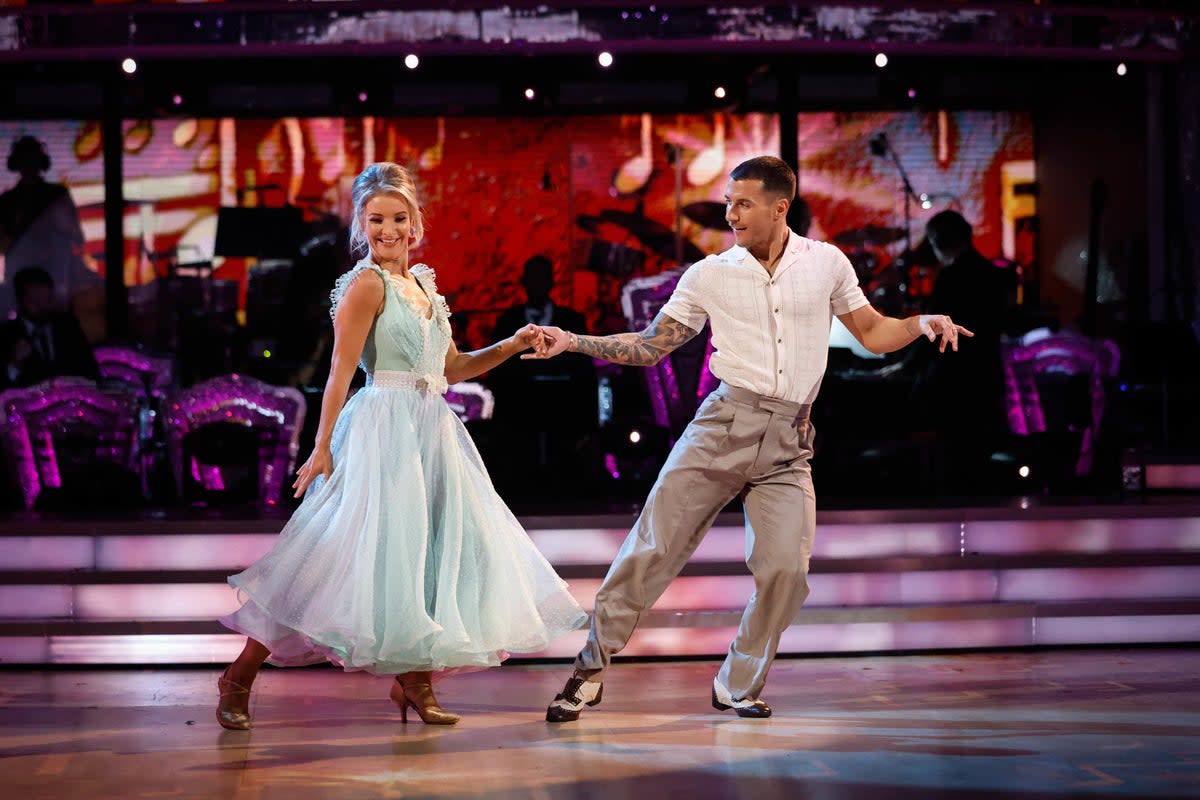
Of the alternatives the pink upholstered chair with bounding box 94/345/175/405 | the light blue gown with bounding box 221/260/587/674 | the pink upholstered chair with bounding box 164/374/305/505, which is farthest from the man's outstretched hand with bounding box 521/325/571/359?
Result: the pink upholstered chair with bounding box 94/345/175/405

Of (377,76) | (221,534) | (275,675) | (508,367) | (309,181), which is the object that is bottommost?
(275,675)

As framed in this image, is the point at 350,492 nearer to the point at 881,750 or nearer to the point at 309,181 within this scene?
the point at 881,750

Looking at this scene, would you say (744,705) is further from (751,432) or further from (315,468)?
(315,468)

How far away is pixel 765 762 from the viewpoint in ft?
12.8

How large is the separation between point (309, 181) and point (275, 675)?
8.17 meters

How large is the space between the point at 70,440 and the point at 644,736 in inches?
182

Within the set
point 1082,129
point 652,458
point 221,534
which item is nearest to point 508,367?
point 652,458

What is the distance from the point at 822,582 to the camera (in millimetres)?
5941

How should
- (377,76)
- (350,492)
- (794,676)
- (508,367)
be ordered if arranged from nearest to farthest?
(350,492)
(794,676)
(508,367)
(377,76)

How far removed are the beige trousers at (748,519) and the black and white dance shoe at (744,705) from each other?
2cm

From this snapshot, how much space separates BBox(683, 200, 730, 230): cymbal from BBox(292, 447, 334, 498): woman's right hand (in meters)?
9.09

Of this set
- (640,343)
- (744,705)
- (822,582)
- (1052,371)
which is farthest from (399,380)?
(1052,371)

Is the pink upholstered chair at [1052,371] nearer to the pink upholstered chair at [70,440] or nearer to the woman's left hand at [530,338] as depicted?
the woman's left hand at [530,338]

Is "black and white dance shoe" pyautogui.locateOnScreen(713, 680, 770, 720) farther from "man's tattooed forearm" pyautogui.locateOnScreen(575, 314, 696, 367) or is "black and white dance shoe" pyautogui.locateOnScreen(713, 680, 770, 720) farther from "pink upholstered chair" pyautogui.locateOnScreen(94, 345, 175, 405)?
"pink upholstered chair" pyautogui.locateOnScreen(94, 345, 175, 405)
